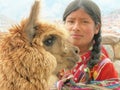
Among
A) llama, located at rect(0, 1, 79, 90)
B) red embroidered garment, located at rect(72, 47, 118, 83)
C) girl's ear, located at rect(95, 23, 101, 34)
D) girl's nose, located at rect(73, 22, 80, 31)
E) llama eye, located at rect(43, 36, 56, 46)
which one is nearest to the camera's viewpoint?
llama, located at rect(0, 1, 79, 90)

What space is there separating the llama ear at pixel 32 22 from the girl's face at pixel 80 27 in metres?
0.44

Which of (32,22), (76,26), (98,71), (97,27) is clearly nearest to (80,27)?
(76,26)

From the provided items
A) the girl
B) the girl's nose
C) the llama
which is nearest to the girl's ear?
the girl

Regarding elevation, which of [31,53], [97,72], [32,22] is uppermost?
[32,22]

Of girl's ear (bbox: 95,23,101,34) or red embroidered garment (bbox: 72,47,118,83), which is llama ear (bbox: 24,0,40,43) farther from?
girl's ear (bbox: 95,23,101,34)

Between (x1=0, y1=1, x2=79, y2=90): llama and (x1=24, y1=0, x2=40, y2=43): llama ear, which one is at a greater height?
(x1=24, y1=0, x2=40, y2=43): llama ear

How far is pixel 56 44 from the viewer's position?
1.86 meters

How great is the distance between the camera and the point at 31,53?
5.55 ft

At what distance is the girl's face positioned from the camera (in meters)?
2.15

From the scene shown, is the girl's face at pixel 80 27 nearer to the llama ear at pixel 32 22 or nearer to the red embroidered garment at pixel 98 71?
the red embroidered garment at pixel 98 71

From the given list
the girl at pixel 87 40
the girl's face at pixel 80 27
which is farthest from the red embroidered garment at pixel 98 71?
the girl's face at pixel 80 27

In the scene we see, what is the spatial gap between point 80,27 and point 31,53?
56 centimetres

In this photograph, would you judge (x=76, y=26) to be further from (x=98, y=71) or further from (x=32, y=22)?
(x=32, y=22)

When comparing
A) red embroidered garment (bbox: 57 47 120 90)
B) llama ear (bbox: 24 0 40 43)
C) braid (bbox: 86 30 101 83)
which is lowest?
red embroidered garment (bbox: 57 47 120 90)
